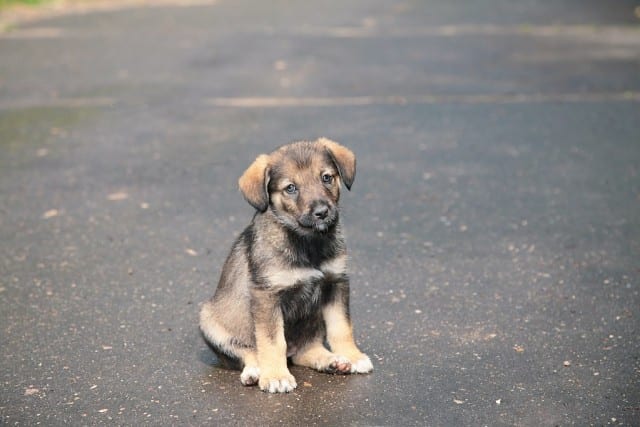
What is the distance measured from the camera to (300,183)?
206 inches

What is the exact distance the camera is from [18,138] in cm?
1094

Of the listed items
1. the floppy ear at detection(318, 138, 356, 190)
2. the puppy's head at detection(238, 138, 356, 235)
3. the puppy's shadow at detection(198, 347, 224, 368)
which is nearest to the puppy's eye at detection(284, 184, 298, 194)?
the puppy's head at detection(238, 138, 356, 235)

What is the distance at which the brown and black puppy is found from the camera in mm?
5242

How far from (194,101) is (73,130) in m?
1.71

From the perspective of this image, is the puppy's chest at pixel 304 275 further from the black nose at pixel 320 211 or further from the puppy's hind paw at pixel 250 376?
the puppy's hind paw at pixel 250 376

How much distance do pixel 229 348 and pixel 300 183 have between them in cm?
92

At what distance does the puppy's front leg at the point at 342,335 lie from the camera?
5.45 metres

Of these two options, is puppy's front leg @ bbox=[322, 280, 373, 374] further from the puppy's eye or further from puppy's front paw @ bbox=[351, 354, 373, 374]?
the puppy's eye

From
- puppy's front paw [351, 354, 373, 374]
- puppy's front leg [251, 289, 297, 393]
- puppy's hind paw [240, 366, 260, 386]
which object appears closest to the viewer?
puppy's front leg [251, 289, 297, 393]

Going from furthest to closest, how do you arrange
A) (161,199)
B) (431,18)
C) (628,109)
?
(431,18)
(628,109)
(161,199)

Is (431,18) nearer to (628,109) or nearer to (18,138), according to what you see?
(628,109)

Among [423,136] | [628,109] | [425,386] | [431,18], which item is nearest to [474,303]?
[425,386]

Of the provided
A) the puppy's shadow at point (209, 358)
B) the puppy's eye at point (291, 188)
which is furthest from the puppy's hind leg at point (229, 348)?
the puppy's eye at point (291, 188)

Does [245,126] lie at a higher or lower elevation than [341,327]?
lower
